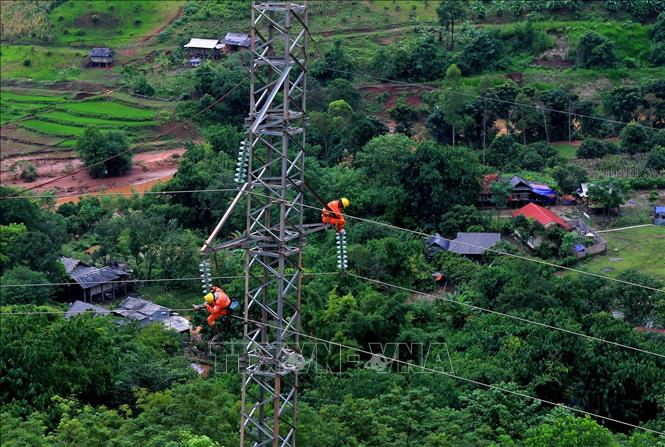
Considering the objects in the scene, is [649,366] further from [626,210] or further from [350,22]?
[350,22]

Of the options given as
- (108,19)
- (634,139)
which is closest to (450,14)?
(634,139)

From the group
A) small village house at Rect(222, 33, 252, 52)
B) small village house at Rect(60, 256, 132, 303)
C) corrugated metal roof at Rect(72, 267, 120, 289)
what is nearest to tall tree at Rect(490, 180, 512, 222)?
small village house at Rect(60, 256, 132, 303)

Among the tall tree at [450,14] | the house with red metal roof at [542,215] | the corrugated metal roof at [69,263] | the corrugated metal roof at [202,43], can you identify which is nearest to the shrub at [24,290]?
the corrugated metal roof at [69,263]

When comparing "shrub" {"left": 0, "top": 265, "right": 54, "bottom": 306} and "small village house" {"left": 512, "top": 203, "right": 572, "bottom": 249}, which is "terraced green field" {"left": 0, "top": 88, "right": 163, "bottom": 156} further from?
"small village house" {"left": 512, "top": 203, "right": 572, "bottom": 249}

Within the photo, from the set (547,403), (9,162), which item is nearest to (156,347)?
(547,403)

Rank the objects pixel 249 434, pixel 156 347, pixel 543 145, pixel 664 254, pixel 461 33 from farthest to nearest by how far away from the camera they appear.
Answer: pixel 461 33
pixel 543 145
pixel 664 254
pixel 156 347
pixel 249 434

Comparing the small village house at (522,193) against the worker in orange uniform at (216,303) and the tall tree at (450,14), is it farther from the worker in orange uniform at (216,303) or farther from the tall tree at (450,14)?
the worker in orange uniform at (216,303)
